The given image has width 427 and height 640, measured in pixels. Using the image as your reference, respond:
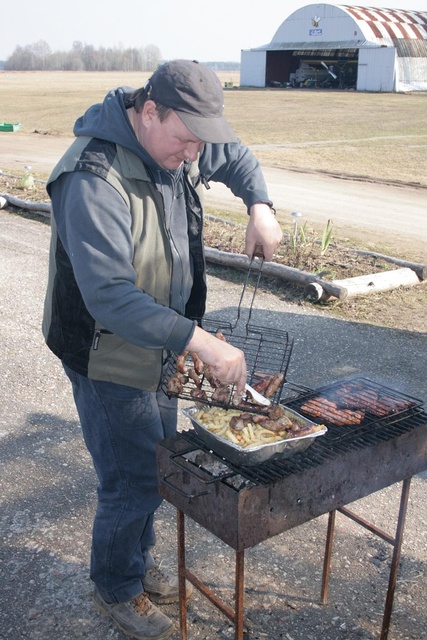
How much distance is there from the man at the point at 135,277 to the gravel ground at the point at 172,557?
0.97ft

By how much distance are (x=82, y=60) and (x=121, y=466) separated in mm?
137201

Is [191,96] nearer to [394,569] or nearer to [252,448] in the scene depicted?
[252,448]

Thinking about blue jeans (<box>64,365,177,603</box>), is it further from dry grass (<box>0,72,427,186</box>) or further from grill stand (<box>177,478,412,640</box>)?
dry grass (<box>0,72,427,186</box>)

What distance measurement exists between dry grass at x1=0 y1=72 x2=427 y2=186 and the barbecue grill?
48.2 feet

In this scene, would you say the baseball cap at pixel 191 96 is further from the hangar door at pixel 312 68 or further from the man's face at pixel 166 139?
the hangar door at pixel 312 68

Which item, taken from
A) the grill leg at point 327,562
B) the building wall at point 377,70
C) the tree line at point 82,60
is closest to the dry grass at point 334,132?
the building wall at point 377,70

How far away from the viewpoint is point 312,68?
160 feet

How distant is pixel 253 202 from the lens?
338cm

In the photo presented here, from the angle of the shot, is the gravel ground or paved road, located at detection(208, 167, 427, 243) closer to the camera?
the gravel ground

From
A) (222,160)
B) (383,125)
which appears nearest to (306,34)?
(383,125)

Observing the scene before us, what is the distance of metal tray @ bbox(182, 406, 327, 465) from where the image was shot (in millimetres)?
2611

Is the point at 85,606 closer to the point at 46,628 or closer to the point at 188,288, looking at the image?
the point at 46,628

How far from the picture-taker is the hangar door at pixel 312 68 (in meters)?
46.2

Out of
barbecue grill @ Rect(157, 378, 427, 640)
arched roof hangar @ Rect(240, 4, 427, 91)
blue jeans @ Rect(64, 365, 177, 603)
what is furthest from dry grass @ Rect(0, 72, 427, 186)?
blue jeans @ Rect(64, 365, 177, 603)
